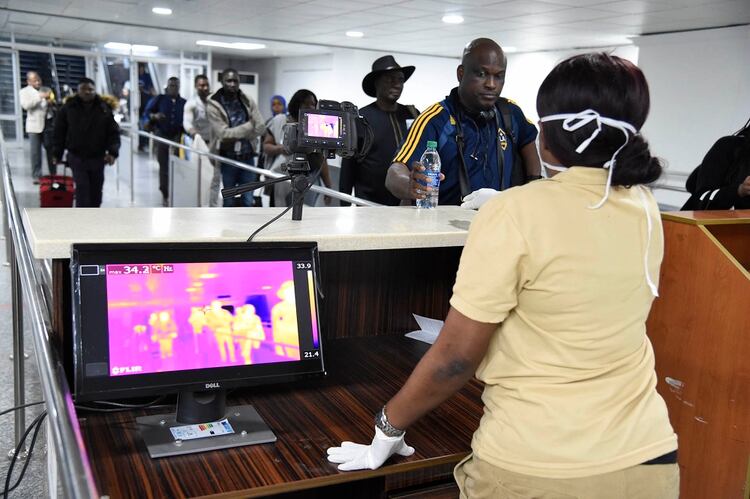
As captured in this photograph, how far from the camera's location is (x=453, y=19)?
9680mm

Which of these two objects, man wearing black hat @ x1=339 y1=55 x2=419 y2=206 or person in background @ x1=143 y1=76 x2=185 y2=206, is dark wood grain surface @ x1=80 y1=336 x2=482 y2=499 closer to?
man wearing black hat @ x1=339 y1=55 x2=419 y2=206

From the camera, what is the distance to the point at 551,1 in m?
7.80

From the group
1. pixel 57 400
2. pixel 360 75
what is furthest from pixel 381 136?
pixel 360 75

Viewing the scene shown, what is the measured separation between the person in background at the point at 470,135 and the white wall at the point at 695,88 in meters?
7.98

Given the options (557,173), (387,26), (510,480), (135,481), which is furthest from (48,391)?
(387,26)

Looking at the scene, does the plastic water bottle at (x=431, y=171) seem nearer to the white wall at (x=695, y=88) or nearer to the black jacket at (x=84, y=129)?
the black jacket at (x=84, y=129)

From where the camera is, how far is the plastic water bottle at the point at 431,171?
2.38 metres

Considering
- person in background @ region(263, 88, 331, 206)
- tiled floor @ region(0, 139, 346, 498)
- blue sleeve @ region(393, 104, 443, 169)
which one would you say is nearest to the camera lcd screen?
blue sleeve @ region(393, 104, 443, 169)

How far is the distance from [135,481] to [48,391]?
1.01 ft

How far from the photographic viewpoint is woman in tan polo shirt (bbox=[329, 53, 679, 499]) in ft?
3.75

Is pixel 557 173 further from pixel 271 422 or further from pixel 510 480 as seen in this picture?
pixel 271 422

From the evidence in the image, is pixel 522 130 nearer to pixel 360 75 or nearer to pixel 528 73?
pixel 528 73

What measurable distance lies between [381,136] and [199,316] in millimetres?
2685

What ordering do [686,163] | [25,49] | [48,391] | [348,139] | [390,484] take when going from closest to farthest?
[48,391], [390,484], [348,139], [686,163], [25,49]
